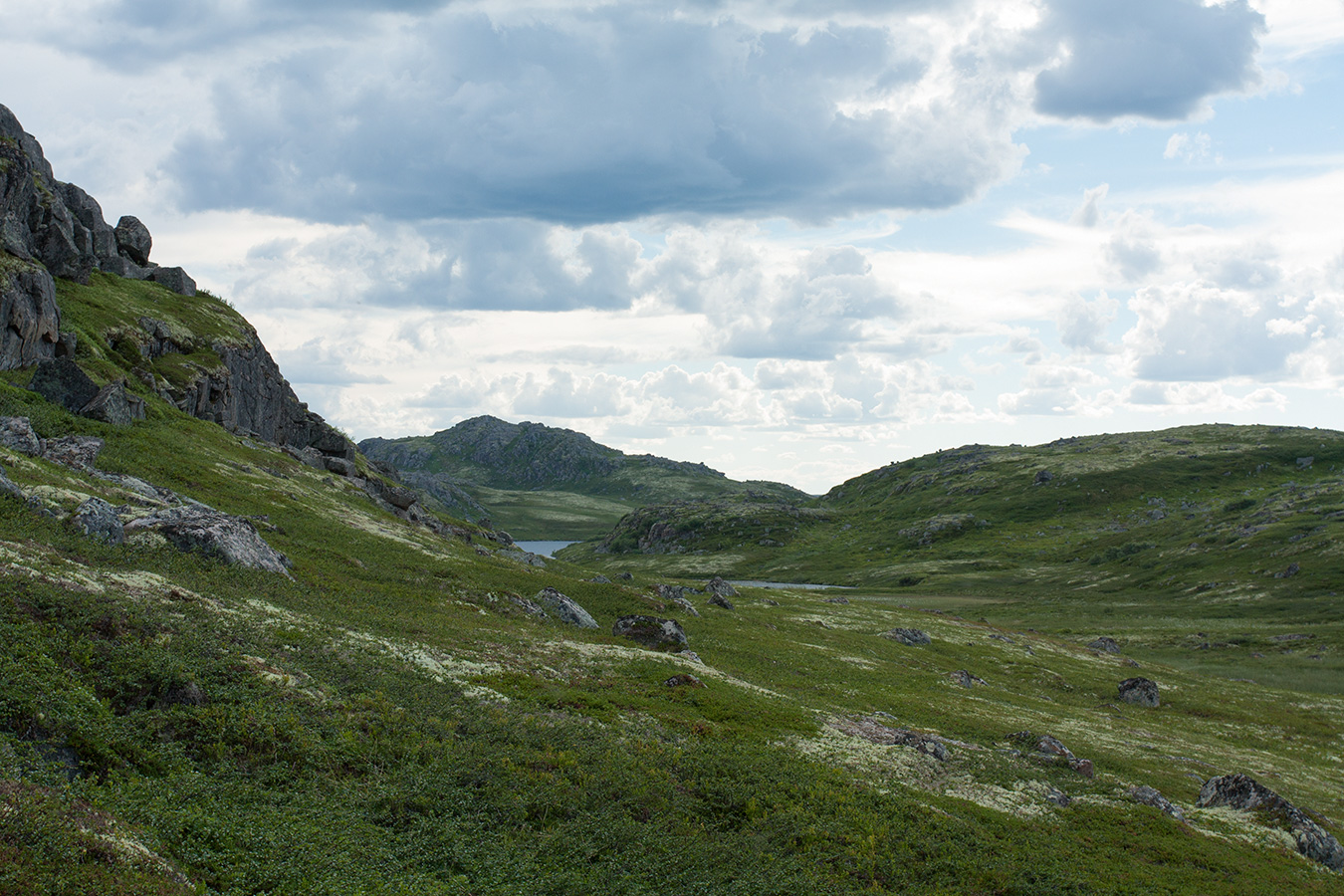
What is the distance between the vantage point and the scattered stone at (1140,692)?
8119cm

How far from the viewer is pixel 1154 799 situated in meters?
39.7

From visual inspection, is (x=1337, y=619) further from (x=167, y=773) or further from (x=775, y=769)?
(x=167, y=773)

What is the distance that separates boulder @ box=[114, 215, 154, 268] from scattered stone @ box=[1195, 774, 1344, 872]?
176 meters

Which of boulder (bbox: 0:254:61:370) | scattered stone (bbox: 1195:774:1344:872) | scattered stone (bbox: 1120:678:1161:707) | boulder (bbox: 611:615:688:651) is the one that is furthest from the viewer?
scattered stone (bbox: 1120:678:1161:707)

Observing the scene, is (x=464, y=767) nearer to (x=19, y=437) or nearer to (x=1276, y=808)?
(x=1276, y=808)

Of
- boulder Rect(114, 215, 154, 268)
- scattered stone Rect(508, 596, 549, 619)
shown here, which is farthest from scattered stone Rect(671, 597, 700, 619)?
boulder Rect(114, 215, 154, 268)

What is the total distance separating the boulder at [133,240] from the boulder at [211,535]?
124 metres

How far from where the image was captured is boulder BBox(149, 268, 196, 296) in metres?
140

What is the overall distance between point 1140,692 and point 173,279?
559ft

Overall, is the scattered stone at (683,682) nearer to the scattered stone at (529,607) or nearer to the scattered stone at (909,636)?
the scattered stone at (529,607)

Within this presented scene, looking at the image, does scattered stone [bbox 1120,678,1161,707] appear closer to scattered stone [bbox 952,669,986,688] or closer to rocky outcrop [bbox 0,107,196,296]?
scattered stone [bbox 952,669,986,688]

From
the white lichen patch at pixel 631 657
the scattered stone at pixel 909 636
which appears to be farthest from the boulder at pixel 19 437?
the scattered stone at pixel 909 636

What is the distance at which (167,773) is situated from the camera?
810 inches

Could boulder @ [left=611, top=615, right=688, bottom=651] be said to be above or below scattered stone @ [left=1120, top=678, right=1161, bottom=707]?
above
